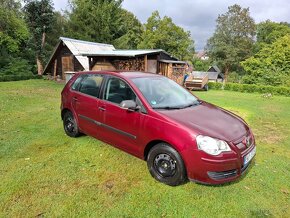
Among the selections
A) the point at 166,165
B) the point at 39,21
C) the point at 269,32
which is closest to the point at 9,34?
the point at 39,21

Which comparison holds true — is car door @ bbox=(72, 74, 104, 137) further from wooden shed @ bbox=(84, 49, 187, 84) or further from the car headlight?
wooden shed @ bbox=(84, 49, 187, 84)

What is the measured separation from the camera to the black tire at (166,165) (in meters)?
3.27

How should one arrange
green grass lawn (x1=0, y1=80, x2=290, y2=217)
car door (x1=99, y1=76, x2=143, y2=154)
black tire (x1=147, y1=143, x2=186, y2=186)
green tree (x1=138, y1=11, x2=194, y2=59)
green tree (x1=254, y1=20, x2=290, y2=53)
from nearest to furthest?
green grass lawn (x1=0, y1=80, x2=290, y2=217) < black tire (x1=147, y1=143, x2=186, y2=186) < car door (x1=99, y1=76, x2=143, y2=154) < green tree (x1=254, y1=20, x2=290, y2=53) < green tree (x1=138, y1=11, x2=194, y2=59)

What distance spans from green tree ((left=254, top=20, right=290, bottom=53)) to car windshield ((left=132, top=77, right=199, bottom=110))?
39601 mm

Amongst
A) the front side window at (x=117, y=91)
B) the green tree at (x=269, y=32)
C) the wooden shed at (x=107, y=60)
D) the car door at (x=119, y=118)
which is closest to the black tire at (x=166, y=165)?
the car door at (x=119, y=118)

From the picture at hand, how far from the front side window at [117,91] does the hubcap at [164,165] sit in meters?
1.06

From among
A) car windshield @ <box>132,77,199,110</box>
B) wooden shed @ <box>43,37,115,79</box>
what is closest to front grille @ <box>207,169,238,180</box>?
car windshield @ <box>132,77,199,110</box>

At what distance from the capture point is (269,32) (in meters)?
42.1

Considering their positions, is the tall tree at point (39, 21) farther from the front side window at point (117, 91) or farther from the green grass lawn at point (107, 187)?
the front side window at point (117, 91)

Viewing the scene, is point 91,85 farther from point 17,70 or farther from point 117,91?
point 17,70

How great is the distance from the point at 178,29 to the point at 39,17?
24958mm

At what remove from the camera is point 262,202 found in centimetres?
320

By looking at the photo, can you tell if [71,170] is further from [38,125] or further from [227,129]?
[38,125]

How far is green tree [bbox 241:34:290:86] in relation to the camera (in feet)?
85.2
